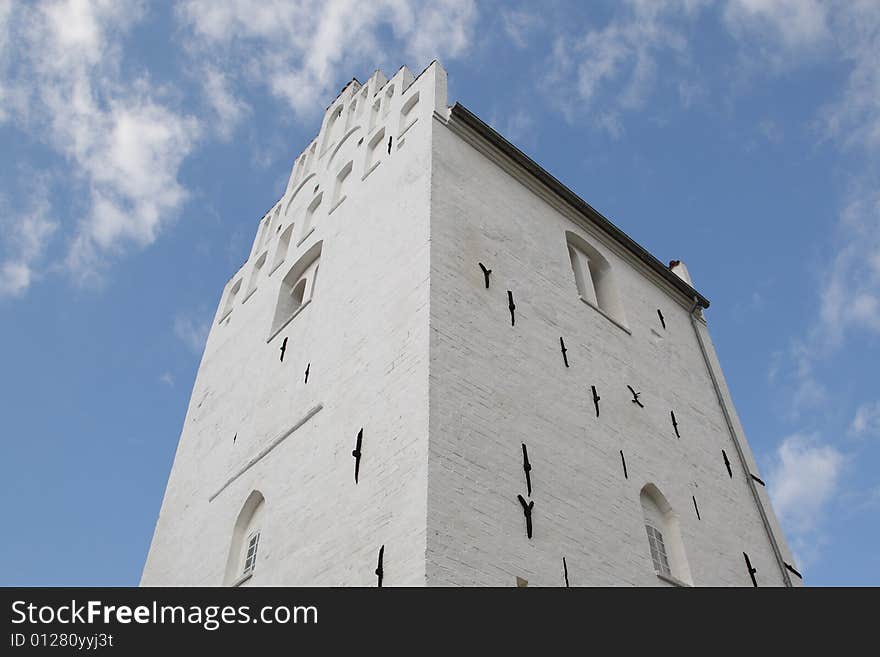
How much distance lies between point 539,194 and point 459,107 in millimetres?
2264

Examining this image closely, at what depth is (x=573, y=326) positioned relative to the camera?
13742 mm

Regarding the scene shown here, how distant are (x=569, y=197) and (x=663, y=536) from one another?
7351mm

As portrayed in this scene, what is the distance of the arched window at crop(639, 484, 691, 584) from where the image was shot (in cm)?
1171

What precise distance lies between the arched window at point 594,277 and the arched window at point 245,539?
6.77m

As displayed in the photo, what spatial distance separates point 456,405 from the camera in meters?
Answer: 10.3

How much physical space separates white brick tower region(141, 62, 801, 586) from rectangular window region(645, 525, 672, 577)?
33 millimetres

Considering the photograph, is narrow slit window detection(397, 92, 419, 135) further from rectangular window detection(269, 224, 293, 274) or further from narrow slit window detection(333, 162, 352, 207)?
rectangular window detection(269, 224, 293, 274)

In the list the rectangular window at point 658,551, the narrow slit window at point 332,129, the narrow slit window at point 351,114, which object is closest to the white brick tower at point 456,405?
the rectangular window at point 658,551

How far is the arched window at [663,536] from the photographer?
11711mm

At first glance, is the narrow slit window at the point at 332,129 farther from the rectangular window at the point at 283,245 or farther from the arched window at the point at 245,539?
the arched window at the point at 245,539

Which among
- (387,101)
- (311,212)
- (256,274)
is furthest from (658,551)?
(387,101)
